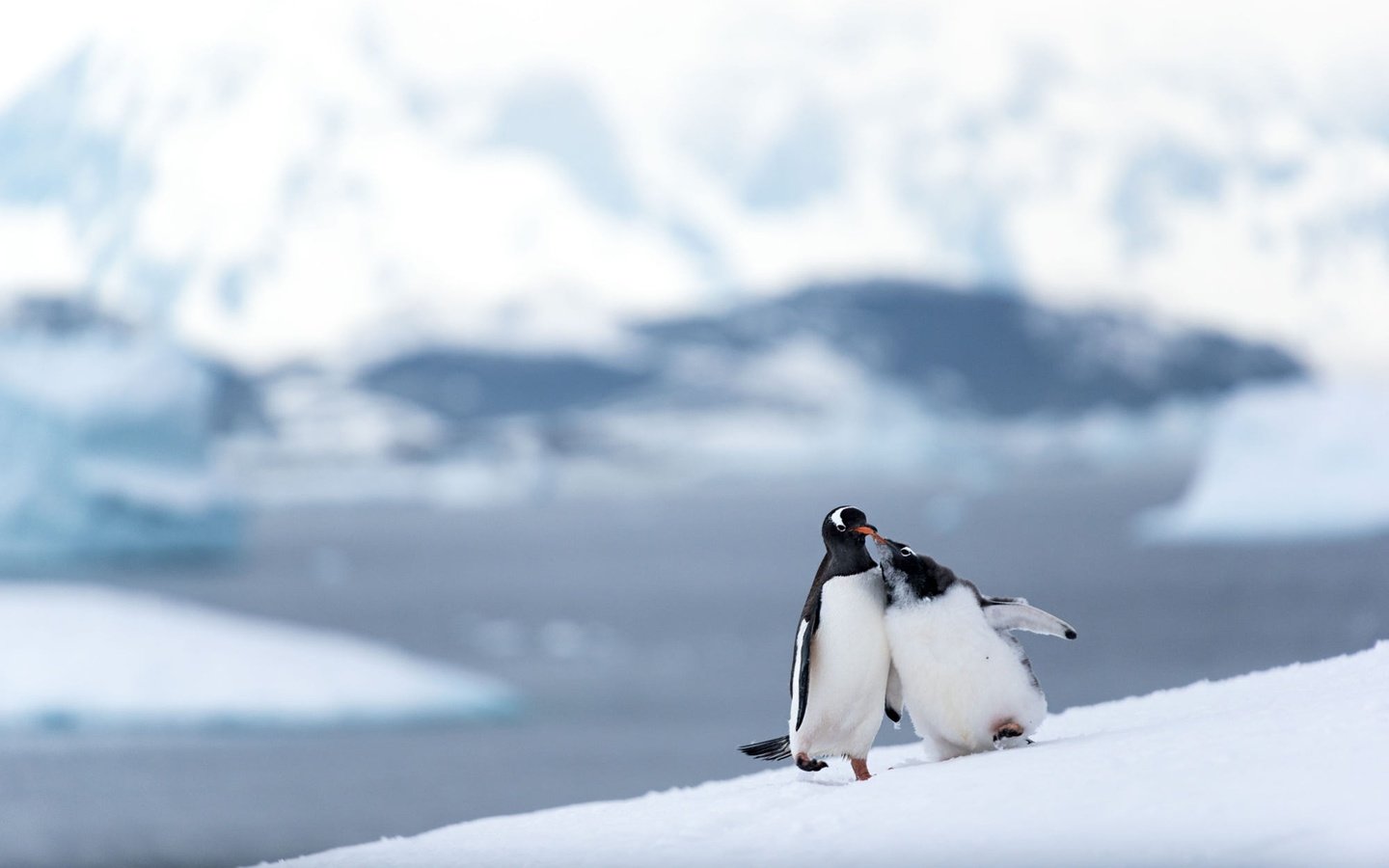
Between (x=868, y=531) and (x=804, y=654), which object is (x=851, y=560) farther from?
(x=804, y=654)

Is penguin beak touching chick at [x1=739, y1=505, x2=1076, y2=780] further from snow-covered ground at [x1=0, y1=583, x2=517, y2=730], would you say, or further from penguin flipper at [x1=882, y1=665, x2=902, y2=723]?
snow-covered ground at [x1=0, y1=583, x2=517, y2=730]

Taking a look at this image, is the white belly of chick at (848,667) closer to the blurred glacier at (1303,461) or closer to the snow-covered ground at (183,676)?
the snow-covered ground at (183,676)

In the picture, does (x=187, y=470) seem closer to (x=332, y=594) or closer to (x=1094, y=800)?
(x=332, y=594)

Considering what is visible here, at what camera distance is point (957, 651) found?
485 centimetres

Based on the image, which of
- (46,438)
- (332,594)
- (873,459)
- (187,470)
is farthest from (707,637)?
(873,459)

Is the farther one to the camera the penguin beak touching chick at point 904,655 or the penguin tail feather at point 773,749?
the penguin tail feather at point 773,749

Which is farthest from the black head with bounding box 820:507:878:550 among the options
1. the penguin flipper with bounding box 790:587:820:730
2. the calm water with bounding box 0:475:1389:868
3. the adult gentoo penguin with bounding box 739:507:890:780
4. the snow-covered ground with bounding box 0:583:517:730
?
the snow-covered ground with bounding box 0:583:517:730

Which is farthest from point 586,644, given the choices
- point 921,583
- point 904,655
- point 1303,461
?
point 921,583

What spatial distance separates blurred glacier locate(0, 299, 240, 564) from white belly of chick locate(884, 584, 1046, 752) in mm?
28045

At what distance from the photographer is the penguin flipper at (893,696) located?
16.7ft

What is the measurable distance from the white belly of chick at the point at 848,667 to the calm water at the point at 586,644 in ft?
35.3

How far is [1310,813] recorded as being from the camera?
3734 mm

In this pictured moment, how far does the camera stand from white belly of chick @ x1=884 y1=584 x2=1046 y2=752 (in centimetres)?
485

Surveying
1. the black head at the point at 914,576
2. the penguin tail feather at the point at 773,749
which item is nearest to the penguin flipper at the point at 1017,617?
the black head at the point at 914,576
